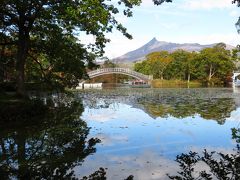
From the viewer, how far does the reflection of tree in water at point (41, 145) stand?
290 inches

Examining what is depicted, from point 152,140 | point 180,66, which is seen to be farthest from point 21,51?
point 180,66

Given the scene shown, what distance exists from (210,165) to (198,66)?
3055 inches

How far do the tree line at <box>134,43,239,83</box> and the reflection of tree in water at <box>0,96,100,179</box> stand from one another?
69849 millimetres

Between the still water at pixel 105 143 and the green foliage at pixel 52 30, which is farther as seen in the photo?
the green foliage at pixel 52 30

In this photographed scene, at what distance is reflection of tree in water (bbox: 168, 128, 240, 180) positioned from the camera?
6.76 meters

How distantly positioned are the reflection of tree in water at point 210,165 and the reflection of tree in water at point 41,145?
2.31 metres

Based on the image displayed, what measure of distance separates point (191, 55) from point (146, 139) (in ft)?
259

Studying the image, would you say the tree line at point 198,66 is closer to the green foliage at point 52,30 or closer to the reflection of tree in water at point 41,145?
the green foliage at point 52,30

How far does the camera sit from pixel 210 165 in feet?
24.9

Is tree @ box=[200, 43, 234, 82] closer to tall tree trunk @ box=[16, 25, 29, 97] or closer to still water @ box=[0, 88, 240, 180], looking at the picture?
still water @ box=[0, 88, 240, 180]

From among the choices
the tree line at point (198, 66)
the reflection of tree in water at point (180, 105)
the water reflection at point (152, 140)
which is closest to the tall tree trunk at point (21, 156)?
the water reflection at point (152, 140)

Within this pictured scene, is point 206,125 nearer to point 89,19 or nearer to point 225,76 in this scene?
point 89,19

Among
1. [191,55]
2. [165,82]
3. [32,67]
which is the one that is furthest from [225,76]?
[32,67]

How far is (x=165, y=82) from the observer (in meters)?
81.9
